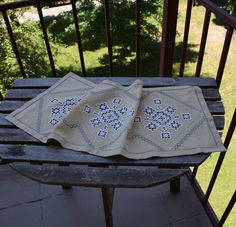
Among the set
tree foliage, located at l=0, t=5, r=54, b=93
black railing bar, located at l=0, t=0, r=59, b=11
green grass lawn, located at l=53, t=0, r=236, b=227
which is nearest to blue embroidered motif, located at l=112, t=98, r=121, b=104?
black railing bar, located at l=0, t=0, r=59, b=11

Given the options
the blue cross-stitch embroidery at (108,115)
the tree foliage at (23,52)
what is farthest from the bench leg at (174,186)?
the tree foliage at (23,52)

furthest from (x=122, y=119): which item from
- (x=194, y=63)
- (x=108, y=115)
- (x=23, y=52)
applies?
(x=194, y=63)

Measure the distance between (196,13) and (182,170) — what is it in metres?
9.09

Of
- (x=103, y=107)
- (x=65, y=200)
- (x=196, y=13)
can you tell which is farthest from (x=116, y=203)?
(x=196, y=13)

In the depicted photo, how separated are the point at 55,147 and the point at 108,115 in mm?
254

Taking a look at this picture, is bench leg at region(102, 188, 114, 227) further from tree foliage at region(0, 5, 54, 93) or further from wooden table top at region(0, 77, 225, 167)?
tree foliage at region(0, 5, 54, 93)

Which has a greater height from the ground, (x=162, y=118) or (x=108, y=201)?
(x=162, y=118)

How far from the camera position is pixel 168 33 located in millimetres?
1899

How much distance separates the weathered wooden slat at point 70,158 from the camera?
4.01ft

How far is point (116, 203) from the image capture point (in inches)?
85.4

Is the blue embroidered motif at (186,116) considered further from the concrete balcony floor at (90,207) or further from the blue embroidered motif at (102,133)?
the concrete balcony floor at (90,207)

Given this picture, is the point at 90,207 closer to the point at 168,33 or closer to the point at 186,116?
the point at 186,116

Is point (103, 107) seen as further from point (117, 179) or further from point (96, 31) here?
point (96, 31)

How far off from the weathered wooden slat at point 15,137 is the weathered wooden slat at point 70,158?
0.06 feet
